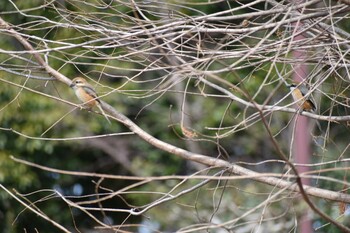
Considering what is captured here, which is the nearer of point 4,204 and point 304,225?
point 304,225

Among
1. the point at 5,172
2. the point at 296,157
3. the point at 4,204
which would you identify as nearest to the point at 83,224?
the point at 4,204

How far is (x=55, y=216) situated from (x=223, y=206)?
7.61 feet

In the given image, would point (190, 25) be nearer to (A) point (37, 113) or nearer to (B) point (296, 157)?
(B) point (296, 157)

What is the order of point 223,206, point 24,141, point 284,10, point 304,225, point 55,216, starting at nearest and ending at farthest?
point 284,10
point 304,225
point 223,206
point 24,141
point 55,216

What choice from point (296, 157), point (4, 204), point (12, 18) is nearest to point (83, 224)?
point (4, 204)

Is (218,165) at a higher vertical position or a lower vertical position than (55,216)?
higher

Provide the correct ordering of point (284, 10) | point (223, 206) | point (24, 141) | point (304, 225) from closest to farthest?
point (284, 10) < point (304, 225) < point (223, 206) < point (24, 141)

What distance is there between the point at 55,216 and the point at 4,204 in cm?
65

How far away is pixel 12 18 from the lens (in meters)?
8.47

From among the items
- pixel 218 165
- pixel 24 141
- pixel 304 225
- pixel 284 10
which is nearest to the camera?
pixel 284 10

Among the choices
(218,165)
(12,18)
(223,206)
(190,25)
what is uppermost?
(190,25)

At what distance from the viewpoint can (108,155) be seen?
33.2 ft

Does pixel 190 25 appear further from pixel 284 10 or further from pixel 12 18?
pixel 12 18

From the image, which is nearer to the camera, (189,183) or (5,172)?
(5,172)
